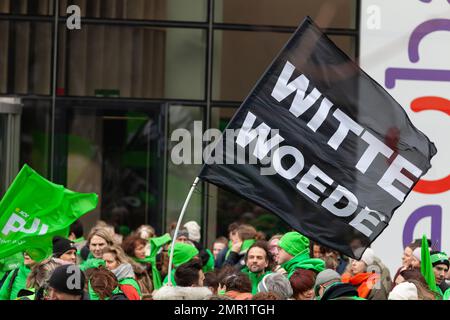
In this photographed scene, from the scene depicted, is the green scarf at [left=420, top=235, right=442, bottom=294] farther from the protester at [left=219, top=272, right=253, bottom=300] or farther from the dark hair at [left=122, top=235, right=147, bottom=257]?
the dark hair at [left=122, top=235, right=147, bottom=257]

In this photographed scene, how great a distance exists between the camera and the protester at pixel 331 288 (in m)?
7.21

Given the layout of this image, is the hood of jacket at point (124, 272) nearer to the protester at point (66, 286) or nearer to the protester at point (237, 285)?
the protester at point (237, 285)

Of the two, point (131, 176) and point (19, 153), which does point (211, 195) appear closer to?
point (131, 176)

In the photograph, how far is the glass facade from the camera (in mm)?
16141

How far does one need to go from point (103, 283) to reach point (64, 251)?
5.63 feet

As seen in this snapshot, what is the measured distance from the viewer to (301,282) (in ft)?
26.5

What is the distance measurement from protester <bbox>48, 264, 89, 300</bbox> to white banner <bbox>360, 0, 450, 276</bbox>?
9470 mm

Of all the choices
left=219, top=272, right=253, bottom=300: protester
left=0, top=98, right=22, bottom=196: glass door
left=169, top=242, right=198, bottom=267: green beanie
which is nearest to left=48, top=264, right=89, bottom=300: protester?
left=219, top=272, right=253, bottom=300: protester

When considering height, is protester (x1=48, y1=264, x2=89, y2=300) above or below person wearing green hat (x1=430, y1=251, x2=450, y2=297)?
above

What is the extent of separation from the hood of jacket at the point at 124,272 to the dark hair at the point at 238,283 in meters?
1.43

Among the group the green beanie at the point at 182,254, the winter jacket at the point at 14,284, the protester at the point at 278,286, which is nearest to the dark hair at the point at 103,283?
the protester at the point at 278,286

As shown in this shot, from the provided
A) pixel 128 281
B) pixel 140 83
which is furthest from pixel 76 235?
pixel 128 281

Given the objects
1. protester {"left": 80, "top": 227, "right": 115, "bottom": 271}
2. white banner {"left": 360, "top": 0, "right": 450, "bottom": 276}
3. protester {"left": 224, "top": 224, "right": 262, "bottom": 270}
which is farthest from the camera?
white banner {"left": 360, "top": 0, "right": 450, "bottom": 276}

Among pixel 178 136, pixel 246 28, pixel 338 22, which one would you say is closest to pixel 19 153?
pixel 178 136
